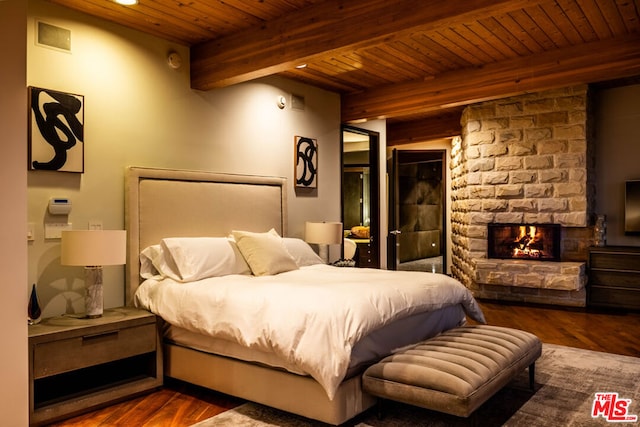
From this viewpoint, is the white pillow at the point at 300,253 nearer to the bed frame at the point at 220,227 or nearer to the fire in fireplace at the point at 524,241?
the bed frame at the point at 220,227

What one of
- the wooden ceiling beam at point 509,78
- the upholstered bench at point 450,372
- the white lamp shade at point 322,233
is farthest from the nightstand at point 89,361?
the wooden ceiling beam at point 509,78

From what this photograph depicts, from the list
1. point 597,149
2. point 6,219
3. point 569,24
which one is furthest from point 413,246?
point 6,219

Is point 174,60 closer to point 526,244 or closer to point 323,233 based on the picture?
point 323,233

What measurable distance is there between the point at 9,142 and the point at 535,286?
5.61m

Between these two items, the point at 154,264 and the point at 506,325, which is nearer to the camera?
the point at 154,264

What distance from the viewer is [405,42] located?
428 centimetres

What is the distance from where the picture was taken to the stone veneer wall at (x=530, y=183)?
5965 millimetres

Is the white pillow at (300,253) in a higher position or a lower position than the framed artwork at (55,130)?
lower

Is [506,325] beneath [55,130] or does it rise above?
beneath

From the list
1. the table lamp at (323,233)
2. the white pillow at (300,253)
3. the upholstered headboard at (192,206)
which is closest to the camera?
the upholstered headboard at (192,206)

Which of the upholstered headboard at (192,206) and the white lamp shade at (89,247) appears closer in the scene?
the white lamp shade at (89,247)

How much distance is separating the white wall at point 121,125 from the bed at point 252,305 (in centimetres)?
18

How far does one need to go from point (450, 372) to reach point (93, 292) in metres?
2.24

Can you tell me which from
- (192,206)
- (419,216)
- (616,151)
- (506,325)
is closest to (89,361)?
(192,206)
